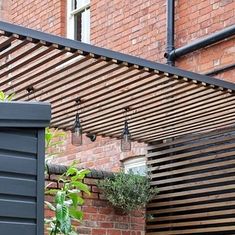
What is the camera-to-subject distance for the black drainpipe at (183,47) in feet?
22.8

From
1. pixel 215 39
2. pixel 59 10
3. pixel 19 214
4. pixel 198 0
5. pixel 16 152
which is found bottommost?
pixel 19 214

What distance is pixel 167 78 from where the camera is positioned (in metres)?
5.86

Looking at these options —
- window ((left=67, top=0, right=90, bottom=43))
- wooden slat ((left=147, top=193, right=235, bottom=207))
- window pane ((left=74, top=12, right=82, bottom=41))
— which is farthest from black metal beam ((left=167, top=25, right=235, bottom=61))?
window pane ((left=74, top=12, right=82, bottom=41))

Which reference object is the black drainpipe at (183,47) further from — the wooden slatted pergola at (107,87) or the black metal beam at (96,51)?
the black metal beam at (96,51)

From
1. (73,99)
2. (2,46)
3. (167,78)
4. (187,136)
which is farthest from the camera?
(187,136)

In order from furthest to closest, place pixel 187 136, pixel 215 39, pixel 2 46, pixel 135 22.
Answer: pixel 135 22 < pixel 187 136 < pixel 215 39 < pixel 2 46

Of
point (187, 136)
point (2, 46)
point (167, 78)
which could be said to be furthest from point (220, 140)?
point (2, 46)

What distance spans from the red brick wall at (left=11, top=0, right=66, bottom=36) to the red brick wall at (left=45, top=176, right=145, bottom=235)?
3459 millimetres

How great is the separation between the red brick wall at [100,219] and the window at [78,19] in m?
3.17

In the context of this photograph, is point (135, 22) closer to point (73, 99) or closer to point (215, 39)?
point (215, 39)

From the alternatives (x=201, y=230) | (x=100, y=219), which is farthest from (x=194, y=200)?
(x=100, y=219)

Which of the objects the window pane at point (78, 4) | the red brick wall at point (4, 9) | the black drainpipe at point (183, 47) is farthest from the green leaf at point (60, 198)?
the red brick wall at point (4, 9)

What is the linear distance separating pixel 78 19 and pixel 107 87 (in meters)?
3.91

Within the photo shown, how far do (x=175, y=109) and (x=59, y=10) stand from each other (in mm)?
3767
